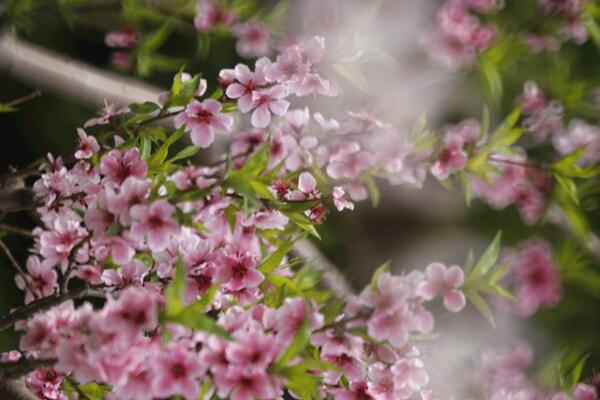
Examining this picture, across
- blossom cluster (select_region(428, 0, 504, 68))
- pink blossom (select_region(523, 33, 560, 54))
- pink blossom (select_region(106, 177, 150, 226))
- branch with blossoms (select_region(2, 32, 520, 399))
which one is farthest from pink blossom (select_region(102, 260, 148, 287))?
pink blossom (select_region(523, 33, 560, 54))

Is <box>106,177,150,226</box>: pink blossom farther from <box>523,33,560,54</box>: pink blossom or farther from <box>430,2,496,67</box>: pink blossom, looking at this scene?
<box>523,33,560,54</box>: pink blossom

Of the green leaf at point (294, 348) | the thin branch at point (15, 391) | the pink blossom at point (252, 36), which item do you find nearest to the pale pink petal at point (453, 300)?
the green leaf at point (294, 348)

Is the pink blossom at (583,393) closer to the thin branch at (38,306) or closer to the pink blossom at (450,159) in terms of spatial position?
the pink blossom at (450,159)

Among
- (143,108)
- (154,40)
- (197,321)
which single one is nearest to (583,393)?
(197,321)

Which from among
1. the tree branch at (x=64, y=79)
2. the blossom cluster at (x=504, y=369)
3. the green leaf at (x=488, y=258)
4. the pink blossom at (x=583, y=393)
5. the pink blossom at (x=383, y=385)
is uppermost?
the green leaf at (x=488, y=258)

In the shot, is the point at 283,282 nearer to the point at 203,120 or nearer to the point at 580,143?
the point at 203,120

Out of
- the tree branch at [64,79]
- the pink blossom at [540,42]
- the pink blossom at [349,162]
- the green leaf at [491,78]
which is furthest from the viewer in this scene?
the pink blossom at [540,42]

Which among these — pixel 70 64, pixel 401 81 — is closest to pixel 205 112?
pixel 70 64
